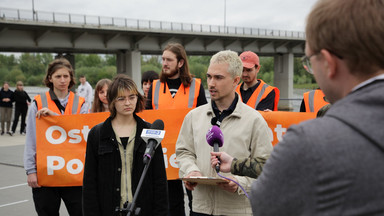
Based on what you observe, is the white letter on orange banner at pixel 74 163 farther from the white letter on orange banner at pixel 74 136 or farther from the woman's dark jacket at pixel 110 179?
the woman's dark jacket at pixel 110 179

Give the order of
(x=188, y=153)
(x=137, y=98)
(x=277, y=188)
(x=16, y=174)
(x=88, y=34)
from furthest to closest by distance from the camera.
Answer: (x=88, y=34), (x=16, y=174), (x=137, y=98), (x=188, y=153), (x=277, y=188)

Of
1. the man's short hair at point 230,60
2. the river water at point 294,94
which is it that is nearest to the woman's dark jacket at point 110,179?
the man's short hair at point 230,60

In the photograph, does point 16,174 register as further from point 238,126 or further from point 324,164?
point 324,164

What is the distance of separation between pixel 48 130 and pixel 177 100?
1819 millimetres

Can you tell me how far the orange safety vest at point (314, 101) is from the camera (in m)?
5.30

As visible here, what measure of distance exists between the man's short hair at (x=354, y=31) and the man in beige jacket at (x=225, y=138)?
6.92 ft

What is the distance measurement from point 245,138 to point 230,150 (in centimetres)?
17

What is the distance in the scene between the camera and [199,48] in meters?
39.8

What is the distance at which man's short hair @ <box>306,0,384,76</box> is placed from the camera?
1.20 meters

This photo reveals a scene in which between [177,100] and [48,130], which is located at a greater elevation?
[177,100]

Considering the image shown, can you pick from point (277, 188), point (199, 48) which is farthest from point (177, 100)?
point (199, 48)

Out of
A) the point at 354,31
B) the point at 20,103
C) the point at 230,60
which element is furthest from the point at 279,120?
the point at 20,103

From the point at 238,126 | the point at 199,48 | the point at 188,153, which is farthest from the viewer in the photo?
the point at 199,48

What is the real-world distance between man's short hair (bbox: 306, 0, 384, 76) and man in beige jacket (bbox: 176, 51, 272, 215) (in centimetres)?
211
